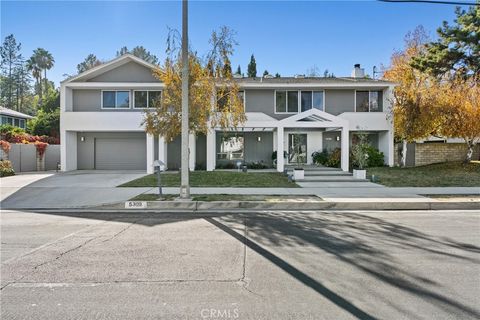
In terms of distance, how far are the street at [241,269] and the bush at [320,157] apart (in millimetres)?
13552

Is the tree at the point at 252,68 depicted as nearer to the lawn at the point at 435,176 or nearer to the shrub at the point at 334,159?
the shrub at the point at 334,159

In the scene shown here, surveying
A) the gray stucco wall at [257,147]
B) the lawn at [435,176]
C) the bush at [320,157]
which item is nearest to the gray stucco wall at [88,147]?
the gray stucco wall at [257,147]

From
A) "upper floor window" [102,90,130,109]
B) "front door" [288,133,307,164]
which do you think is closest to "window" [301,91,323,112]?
"front door" [288,133,307,164]

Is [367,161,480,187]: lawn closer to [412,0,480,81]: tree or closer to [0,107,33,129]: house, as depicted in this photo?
[412,0,480,81]: tree

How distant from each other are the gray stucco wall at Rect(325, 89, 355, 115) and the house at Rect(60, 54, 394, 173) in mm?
67

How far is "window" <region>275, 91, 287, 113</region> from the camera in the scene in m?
22.6

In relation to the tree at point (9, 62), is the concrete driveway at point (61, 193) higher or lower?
lower

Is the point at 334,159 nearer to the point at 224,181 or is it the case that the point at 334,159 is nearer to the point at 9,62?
the point at 224,181

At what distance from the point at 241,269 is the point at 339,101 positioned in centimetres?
1995

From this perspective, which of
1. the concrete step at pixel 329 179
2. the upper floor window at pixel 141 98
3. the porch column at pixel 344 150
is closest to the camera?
the concrete step at pixel 329 179

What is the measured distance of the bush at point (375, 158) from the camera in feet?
71.3

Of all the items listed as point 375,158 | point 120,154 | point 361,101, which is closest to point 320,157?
point 375,158

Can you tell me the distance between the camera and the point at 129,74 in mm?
22844

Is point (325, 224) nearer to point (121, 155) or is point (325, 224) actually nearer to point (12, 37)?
point (121, 155)
